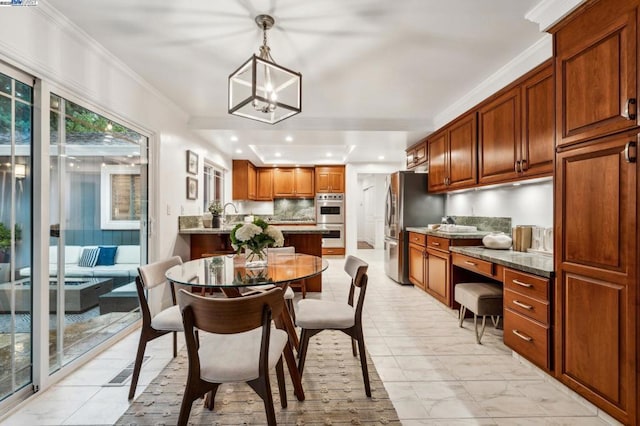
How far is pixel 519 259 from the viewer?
236 cm

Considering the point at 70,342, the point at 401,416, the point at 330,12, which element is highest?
the point at 330,12

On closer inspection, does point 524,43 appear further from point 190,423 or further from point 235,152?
point 235,152

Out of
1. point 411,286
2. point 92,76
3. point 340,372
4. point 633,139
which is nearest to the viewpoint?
point 633,139

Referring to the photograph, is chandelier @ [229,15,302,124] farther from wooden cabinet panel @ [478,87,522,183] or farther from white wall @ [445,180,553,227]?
white wall @ [445,180,553,227]


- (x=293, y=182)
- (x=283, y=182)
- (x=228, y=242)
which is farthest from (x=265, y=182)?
(x=228, y=242)

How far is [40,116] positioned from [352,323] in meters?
2.32

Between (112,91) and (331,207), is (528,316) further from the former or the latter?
(331,207)

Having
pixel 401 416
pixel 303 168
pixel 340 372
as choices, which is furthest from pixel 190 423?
pixel 303 168

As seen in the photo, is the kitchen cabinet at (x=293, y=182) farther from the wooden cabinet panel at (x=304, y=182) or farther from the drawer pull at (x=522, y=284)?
the drawer pull at (x=522, y=284)

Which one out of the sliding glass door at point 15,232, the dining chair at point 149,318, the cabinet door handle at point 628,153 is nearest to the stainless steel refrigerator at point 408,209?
the cabinet door handle at point 628,153

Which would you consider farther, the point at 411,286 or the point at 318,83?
the point at 411,286

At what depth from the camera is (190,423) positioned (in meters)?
1.64

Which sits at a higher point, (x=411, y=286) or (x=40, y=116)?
(x=40, y=116)

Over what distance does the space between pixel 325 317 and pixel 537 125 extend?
2.23 metres
